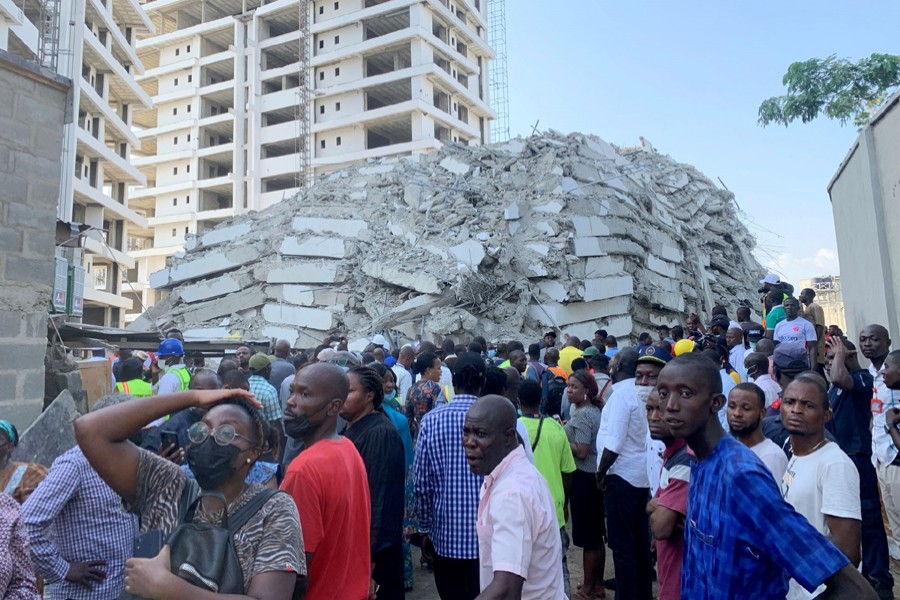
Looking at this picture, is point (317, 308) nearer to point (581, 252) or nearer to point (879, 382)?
point (581, 252)

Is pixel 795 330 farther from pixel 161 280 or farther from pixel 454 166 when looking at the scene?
pixel 161 280

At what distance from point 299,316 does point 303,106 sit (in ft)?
100

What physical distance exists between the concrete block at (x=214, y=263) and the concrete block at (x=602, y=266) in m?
9.58

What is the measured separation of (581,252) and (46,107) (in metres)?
13.5

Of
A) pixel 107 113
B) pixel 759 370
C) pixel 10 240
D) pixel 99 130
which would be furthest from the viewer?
pixel 107 113

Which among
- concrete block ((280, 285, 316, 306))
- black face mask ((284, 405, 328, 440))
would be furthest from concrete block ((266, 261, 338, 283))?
black face mask ((284, 405, 328, 440))

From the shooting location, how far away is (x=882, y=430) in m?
4.46

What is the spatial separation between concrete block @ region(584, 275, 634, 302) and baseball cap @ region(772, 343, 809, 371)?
11.8m

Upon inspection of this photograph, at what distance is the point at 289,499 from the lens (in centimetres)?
200

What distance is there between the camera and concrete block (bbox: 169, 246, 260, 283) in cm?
1952

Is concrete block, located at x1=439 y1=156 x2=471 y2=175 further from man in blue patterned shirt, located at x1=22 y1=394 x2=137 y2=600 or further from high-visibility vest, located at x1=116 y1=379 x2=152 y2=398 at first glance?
man in blue patterned shirt, located at x1=22 y1=394 x2=137 y2=600

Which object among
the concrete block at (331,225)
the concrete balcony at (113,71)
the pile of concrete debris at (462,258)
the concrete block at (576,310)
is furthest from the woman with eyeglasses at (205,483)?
the concrete balcony at (113,71)

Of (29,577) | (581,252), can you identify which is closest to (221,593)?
(29,577)

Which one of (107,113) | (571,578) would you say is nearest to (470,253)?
(571,578)
